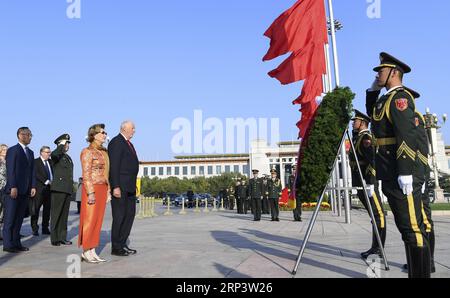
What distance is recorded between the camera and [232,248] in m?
6.32

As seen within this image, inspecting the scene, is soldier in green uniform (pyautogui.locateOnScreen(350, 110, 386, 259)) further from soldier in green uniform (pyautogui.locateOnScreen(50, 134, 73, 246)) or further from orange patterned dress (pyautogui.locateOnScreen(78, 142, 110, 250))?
soldier in green uniform (pyautogui.locateOnScreen(50, 134, 73, 246))

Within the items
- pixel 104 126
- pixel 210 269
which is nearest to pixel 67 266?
pixel 210 269

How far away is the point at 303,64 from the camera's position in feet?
42.3

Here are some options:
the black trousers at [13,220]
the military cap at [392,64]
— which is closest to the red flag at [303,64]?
the black trousers at [13,220]

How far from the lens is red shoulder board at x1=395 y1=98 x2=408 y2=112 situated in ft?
11.5

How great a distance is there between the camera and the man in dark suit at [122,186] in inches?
227

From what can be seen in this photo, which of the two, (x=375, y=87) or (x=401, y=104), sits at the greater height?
(x=375, y=87)

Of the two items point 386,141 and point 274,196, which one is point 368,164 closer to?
point 386,141

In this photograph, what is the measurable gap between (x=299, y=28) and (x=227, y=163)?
11402 cm

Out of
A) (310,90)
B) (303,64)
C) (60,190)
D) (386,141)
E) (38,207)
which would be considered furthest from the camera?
(310,90)

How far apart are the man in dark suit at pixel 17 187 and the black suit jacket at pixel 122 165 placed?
1816mm

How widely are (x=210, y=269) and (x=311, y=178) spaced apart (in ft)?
5.33

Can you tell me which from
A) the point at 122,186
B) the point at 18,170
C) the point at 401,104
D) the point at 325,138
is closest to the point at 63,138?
the point at 18,170

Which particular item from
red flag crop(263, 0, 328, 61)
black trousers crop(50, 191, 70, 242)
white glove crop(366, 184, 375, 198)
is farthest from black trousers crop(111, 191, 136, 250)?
red flag crop(263, 0, 328, 61)
